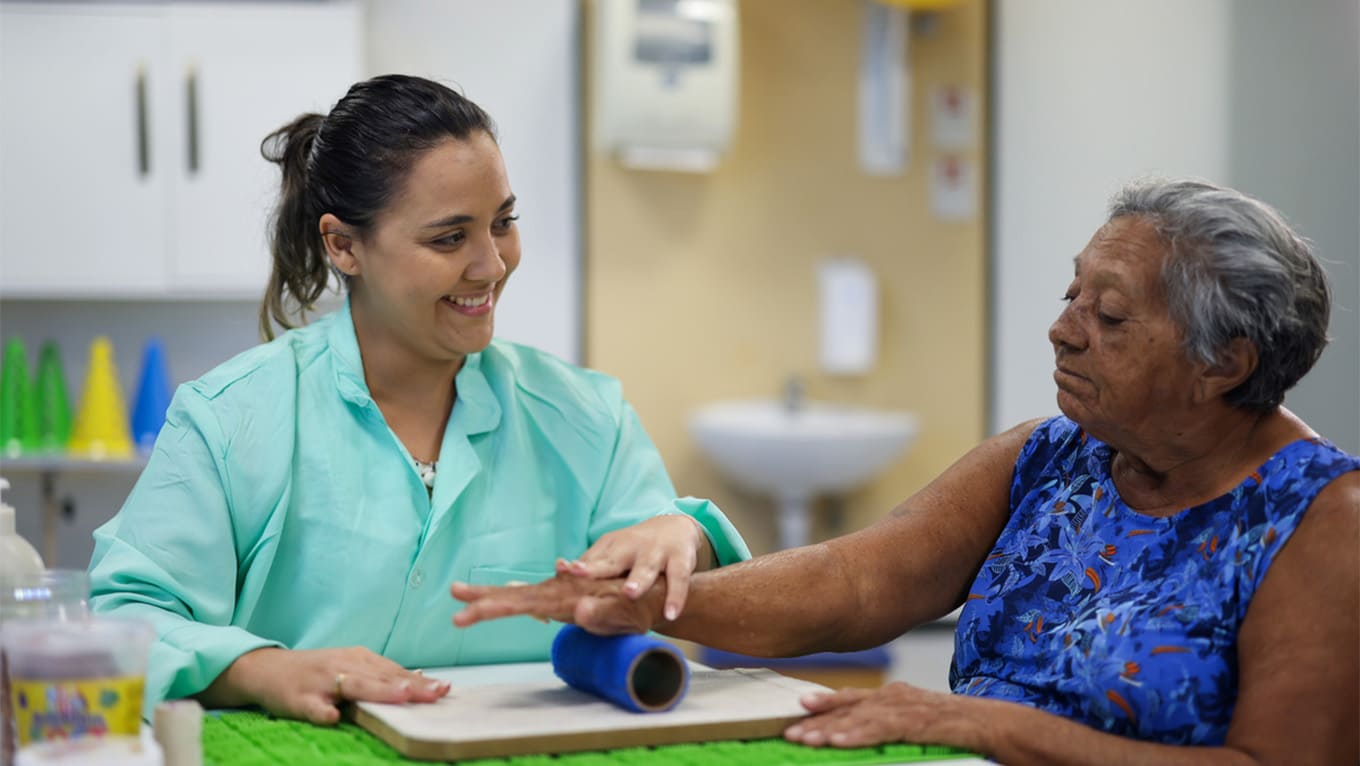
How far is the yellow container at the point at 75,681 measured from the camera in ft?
3.67

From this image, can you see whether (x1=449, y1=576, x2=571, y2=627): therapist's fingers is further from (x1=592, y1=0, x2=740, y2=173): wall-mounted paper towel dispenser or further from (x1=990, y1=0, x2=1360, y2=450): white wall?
(x1=592, y1=0, x2=740, y2=173): wall-mounted paper towel dispenser

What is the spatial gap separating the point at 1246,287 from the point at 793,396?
→ 2981 millimetres

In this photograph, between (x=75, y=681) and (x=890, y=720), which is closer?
(x=75, y=681)

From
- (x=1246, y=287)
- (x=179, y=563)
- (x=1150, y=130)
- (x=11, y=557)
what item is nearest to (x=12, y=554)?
(x=11, y=557)

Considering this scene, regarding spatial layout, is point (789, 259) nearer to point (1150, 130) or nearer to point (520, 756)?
point (1150, 130)

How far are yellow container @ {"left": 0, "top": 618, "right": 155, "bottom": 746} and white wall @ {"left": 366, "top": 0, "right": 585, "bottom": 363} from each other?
3122mm

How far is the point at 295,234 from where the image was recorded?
205 cm

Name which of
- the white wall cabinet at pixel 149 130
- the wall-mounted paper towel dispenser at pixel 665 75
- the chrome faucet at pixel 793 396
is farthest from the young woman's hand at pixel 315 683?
the chrome faucet at pixel 793 396

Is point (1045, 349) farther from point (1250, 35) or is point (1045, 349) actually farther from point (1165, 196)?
point (1165, 196)

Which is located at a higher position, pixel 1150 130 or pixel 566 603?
pixel 1150 130

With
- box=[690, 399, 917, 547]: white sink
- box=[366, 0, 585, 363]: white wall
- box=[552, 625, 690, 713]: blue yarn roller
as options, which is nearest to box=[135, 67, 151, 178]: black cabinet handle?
box=[366, 0, 585, 363]: white wall

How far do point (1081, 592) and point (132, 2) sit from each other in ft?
10.2

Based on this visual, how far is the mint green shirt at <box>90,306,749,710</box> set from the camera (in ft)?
5.43

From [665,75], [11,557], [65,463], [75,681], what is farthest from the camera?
[665,75]
